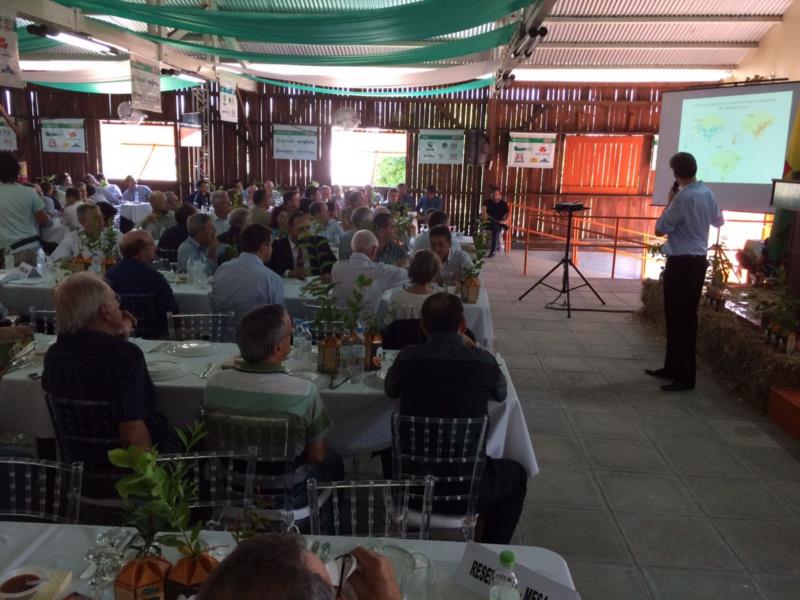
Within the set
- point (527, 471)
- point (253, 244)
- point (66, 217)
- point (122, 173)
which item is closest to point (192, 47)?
point (66, 217)

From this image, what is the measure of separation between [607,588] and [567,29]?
10403 millimetres

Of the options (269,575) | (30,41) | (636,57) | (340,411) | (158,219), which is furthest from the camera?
(636,57)

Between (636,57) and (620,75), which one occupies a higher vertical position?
(636,57)

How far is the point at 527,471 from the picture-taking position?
3121 millimetres

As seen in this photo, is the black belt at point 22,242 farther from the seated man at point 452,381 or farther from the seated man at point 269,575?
the seated man at point 269,575

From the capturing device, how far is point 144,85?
8430mm

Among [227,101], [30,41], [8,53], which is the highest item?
[30,41]

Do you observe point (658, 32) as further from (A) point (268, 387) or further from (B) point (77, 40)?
(A) point (268, 387)

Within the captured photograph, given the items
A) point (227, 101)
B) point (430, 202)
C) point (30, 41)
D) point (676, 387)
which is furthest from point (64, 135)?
point (676, 387)

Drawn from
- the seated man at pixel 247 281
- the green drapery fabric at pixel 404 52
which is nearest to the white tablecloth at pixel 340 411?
the seated man at pixel 247 281

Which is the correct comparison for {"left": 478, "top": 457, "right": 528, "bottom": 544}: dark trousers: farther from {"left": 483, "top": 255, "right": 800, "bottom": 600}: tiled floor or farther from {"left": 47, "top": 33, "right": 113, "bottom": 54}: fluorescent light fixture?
{"left": 47, "top": 33, "right": 113, "bottom": 54}: fluorescent light fixture

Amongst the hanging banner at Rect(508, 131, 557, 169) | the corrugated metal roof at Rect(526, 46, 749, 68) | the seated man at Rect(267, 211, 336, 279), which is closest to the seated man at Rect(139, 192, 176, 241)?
the seated man at Rect(267, 211, 336, 279)

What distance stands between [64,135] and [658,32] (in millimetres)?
13658

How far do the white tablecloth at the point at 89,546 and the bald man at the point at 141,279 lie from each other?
265 centimetres
